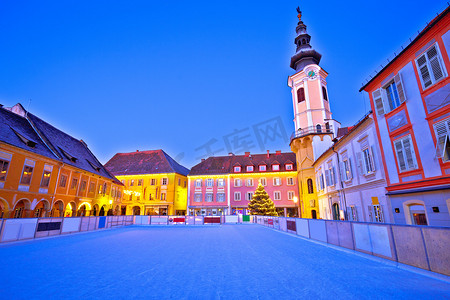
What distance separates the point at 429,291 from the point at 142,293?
660 centimetres

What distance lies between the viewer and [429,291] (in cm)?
498

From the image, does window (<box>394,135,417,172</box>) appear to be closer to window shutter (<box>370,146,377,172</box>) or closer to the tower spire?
window shutter (<box>370,146,377,172</box>)

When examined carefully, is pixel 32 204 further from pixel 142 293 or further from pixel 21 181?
pixel 142 293

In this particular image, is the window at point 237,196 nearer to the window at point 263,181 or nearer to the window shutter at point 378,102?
the window at point 263,181

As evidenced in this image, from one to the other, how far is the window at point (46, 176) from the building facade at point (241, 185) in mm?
25632

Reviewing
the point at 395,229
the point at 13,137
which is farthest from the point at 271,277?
the point at 13,137

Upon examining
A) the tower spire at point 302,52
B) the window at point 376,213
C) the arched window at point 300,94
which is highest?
the tower spire at point 302,52

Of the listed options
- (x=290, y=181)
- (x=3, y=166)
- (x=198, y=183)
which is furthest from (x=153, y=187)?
(x=3, y=166)

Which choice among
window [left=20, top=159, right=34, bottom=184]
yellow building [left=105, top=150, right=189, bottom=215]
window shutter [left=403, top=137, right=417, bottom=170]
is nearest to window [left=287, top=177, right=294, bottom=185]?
yellow building [left=105, top=150, right=189, bottom=215]

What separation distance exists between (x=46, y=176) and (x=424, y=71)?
31495mm

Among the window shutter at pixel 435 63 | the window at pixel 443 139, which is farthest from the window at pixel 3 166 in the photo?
the window shutter at pixel 435 63

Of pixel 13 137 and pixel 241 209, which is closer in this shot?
pixel 13 137

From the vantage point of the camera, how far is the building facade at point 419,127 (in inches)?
401

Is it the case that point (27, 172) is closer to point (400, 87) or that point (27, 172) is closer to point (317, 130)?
point (400, 87)
